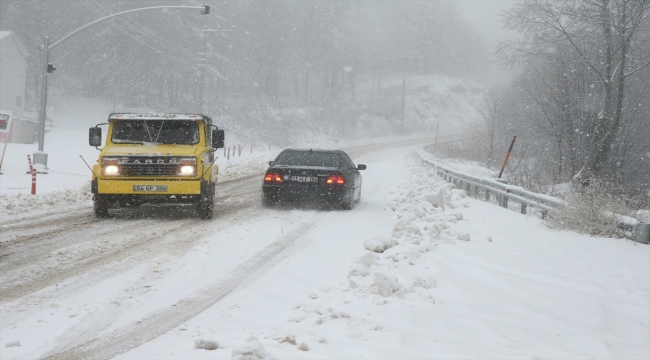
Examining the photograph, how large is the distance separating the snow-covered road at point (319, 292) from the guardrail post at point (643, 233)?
0.31 metres

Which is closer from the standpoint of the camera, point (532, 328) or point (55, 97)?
point (532, 328)

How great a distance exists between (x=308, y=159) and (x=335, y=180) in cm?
121

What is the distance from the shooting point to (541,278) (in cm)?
594

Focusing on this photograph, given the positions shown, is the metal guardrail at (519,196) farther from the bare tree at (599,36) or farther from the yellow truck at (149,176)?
the yellow truck at (149,176)

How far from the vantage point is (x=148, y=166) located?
10117 mm

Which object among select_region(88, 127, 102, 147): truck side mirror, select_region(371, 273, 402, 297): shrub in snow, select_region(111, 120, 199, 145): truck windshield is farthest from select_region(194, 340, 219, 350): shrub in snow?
select_region(88, 127, 102, 147): truck side mirror

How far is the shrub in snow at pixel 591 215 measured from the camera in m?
8.70

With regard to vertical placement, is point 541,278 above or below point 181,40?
below

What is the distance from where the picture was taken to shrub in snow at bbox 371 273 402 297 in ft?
17.0

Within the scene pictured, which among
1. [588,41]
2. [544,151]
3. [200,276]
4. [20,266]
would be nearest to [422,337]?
[200,276]

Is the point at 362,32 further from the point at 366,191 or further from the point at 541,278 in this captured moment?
the point at 541,278

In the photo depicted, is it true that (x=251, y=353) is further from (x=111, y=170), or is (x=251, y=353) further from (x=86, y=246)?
(x=111, y=170)

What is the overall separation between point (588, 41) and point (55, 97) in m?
55.5

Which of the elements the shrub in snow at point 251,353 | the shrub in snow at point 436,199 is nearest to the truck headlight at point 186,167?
the shrub in snow at point 436,199
